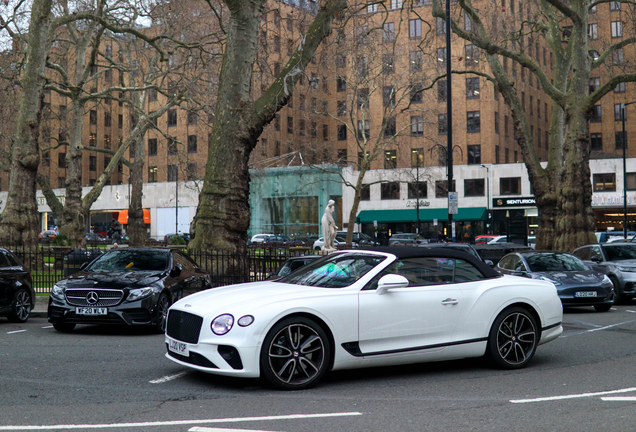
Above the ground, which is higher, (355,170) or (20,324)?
(355,170)

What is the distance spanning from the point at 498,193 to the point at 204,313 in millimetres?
59269

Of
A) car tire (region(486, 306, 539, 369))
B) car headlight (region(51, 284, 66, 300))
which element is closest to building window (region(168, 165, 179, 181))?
car headlight (region(51, 284, 66, 300))

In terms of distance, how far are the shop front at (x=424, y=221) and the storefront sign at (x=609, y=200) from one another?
9702mm

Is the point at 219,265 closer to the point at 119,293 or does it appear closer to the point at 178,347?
the point at 119,293

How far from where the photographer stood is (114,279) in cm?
1102

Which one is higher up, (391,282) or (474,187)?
(474,187)

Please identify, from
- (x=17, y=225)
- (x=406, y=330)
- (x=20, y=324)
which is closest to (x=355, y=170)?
(x=17, y=225)

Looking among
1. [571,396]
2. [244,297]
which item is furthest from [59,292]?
[571,396]

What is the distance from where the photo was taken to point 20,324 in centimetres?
1251

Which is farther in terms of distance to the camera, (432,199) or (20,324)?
(432,199)

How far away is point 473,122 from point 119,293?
189 ft

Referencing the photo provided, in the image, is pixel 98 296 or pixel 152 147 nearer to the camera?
pixel 98 296

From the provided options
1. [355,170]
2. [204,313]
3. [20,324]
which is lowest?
[20,324]

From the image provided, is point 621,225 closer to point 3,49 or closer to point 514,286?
point 3,49
